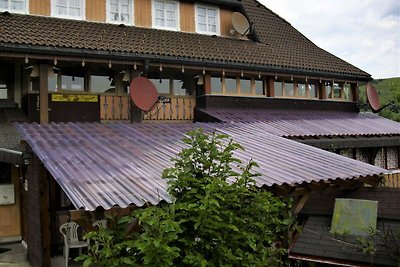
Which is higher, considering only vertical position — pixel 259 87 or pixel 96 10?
pixel 96 10

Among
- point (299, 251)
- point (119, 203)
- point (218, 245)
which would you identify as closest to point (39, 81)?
point (119, 203)

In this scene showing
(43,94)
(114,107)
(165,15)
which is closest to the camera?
(43,94)

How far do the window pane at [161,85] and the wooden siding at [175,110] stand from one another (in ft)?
1.53

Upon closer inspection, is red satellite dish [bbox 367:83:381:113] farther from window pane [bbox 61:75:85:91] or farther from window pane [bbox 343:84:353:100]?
window pane [bbox 61:75:85:91]

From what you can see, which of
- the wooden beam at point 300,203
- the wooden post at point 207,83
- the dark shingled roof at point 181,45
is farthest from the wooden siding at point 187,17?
the wooden beam at point 300,203

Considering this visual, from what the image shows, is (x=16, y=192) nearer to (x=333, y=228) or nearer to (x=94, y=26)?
(x=94, y=26)

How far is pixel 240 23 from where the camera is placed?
55.6ft

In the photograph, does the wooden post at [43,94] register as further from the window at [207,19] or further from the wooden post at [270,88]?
the wooden post at [270,88]

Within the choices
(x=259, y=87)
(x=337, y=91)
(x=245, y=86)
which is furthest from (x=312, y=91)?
(x=245, y=86)

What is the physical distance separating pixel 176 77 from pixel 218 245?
35.0 ft

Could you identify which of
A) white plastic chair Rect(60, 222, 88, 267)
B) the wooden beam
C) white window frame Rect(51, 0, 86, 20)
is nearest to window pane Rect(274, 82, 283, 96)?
white window frame Rect(51, 0, 86, 20)

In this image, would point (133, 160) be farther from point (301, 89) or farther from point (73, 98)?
point (301, 89)

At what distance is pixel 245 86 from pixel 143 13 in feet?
15.6

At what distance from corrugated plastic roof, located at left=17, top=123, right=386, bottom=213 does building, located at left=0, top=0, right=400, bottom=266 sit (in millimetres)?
29
